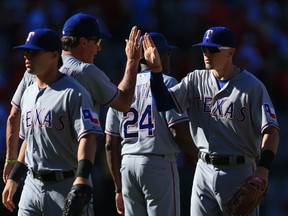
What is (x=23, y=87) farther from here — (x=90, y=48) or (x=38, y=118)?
(x=38, y=118)

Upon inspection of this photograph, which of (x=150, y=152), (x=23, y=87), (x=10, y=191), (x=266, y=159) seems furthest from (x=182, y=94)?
(x=10, y=191)

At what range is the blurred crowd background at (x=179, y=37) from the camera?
10.8 m

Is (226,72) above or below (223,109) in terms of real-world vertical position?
above

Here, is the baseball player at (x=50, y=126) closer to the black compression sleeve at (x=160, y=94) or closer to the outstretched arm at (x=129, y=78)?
the outstretched arm at (x=129, y=78)

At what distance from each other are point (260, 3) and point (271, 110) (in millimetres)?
8793

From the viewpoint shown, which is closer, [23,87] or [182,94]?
[182,94]

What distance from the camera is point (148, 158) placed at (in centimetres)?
696

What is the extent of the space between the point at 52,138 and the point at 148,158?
157 cm

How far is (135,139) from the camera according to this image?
23.1 feet

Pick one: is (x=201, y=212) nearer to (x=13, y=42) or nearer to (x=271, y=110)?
(x=271, y=110)

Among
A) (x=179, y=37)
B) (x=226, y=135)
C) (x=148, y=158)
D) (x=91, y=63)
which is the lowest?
(x=179, y=37)

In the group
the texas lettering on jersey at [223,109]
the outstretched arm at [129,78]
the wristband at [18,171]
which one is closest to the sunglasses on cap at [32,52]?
the outstretched arm at [129,78]

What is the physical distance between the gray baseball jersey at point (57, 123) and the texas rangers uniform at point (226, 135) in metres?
1.22

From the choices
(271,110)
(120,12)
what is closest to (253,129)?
(271,110)
